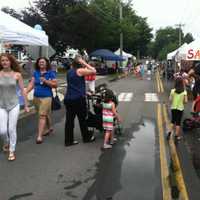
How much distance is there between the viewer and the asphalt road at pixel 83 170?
5.86m

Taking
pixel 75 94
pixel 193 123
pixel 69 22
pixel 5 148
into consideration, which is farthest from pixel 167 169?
pixel 69 22

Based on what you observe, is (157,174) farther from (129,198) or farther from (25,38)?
(25,38)

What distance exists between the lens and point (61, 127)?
1129cm

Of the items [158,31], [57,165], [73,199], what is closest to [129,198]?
[73,199]

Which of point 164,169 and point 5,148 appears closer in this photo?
point 164,169

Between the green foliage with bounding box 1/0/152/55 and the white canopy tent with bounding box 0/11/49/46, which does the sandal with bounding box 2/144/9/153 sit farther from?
the green foliage with bounding box 1/0/152/55

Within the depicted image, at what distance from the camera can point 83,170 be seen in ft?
23.2

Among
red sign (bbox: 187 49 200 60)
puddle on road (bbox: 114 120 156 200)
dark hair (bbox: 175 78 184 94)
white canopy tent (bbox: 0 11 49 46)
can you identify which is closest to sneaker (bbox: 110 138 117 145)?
puddle on road (bbox: 114 120 156 200)

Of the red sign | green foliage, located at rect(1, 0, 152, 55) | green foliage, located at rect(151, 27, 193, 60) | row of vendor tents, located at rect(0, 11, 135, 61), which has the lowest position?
the red sign

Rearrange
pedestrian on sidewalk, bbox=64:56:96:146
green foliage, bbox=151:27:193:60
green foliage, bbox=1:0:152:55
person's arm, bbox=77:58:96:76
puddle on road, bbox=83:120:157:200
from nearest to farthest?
puddle on road, bbox=83:120:157:200, person's arm, bbox=77:58:96:76, pedestrian on sidewalk, bbox=64:56:96:146, green foliage, bbox=1:0:152:55, green foliage, bbox=151:27:193:60

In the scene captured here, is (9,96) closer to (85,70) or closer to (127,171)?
(85,70)

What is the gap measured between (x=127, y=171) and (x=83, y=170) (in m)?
0.71

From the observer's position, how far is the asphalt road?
586cm

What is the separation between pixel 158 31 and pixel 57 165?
16199cm
